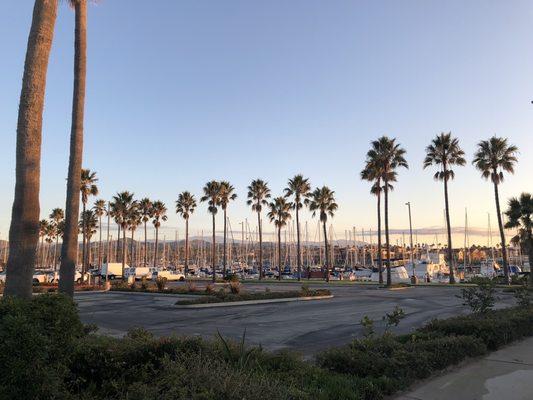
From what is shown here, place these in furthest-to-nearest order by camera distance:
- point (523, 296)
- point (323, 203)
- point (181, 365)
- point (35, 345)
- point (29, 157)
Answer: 1. point (323, 203)
2. point (523, 296)
3. point (29, 157)
4. point (181, 365)
5. point (35, 345)

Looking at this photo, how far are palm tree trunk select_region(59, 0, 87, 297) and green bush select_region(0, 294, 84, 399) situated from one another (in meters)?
7.97

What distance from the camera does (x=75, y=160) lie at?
13500 millimetres

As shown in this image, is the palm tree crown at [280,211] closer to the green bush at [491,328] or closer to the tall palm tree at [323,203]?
the tall palm tree at [323,203]

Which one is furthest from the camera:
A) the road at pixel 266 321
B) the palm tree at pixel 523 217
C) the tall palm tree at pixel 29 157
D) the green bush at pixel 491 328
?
the palm tree at pixel 523 217

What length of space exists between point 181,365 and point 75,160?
9299 mm

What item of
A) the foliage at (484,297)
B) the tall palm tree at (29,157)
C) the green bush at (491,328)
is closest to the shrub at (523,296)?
the foliage at (484,297)

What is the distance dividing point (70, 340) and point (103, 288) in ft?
132

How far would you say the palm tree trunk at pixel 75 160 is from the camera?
13.0 m

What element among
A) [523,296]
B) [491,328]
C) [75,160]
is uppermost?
[75,160]

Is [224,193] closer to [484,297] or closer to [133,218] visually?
[133,218]

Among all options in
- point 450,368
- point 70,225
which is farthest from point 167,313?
point 450,368

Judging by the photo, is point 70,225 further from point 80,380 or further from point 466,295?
point 466,295

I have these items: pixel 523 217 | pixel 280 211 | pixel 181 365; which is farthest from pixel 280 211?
pixel 181 365

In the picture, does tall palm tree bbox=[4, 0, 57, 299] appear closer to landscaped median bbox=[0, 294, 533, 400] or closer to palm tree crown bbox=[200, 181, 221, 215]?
landscaped median bbox=[0, 294, 533, 400]
